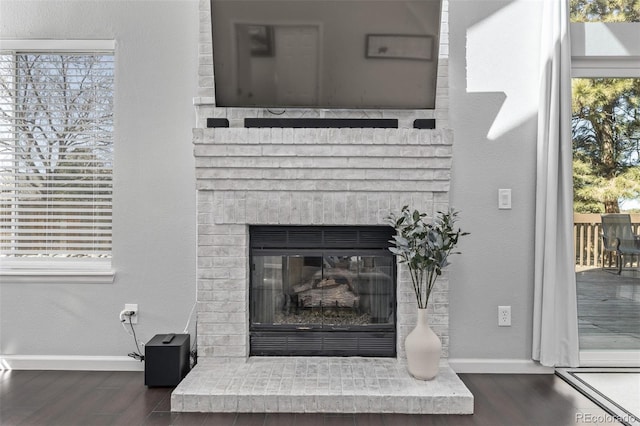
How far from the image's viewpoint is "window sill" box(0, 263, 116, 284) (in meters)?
2.82

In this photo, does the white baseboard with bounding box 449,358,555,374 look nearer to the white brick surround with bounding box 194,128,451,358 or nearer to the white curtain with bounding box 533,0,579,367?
the white curtain with bounding box 533,0,579,367

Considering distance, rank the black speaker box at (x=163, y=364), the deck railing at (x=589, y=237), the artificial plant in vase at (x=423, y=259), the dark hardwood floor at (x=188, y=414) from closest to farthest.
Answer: the dark hardwood floor at (x=188, y=414)
the artificial plant in vase at (x=423, y=259)
the black speaker box at (x=163, y=364)
the deck railing at (x=589, y=237)

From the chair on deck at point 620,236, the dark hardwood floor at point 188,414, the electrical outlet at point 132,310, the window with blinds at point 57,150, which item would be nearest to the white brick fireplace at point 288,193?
the dark hardwood floor at point 188,414

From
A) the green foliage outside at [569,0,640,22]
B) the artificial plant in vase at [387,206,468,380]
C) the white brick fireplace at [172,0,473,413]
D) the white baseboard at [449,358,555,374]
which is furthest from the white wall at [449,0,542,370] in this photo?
the artificial plant in vase at [387,206,468,380]

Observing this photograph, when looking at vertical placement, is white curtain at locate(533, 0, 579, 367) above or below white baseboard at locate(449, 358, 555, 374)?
above

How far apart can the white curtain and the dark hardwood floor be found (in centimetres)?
24

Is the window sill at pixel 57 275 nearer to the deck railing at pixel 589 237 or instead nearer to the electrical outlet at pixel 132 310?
the electrical outlet at pixel 132 310

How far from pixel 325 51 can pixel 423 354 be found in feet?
5.97

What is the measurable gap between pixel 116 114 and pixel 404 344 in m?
2.29

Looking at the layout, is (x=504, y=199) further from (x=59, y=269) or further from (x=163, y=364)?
(x=59, y=269)

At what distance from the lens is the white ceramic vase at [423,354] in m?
2.41

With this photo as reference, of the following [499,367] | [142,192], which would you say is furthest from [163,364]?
[499,367]

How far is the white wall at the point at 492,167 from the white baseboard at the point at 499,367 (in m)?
0.03

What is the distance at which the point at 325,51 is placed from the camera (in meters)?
2.62
